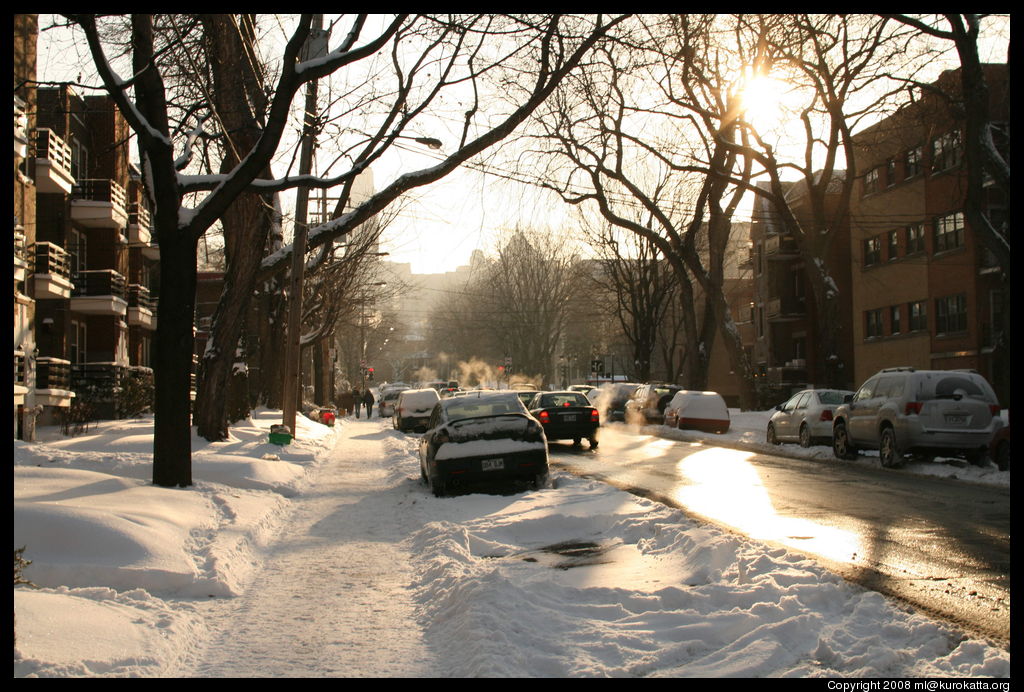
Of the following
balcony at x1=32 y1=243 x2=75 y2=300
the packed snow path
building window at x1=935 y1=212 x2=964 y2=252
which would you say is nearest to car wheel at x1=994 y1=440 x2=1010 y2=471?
the packed snow path

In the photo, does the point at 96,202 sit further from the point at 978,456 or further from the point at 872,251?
the point at 872,251

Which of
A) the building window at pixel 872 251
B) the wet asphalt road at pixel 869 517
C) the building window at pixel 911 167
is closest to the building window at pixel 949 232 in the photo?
the building window at pixel 911 167

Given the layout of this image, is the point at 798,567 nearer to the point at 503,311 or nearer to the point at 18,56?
the point at 18,56

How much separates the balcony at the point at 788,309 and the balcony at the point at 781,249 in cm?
244

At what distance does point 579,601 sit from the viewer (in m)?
7.11

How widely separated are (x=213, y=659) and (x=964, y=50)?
18726 mm

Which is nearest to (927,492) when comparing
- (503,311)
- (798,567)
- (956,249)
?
(798,567)

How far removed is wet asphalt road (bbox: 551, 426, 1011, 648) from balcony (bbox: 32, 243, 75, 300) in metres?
16.0

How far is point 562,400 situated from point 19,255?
45.0 ft

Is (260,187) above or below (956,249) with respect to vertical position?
below

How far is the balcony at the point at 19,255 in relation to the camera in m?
21.4

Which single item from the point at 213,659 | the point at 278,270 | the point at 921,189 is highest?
the point at 921,189

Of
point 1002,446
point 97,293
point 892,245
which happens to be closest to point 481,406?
point 1002,446

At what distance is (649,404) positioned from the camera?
38.2 m
